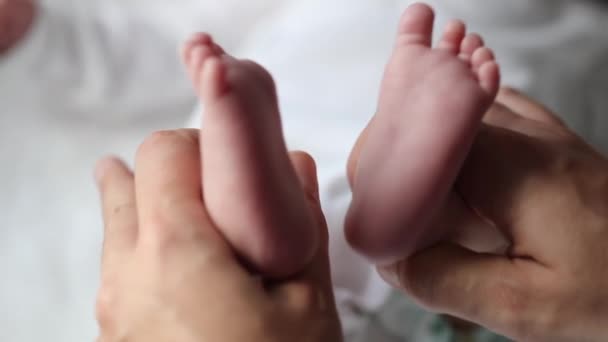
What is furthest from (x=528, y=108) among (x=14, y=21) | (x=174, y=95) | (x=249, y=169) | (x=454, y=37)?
(x=14, y=21)

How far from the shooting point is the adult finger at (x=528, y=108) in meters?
0.50

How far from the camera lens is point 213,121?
342 millimetres

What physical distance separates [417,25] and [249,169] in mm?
160

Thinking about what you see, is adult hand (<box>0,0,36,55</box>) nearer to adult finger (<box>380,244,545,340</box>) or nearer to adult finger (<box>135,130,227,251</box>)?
adult finger (<box>135,130,227,251</box>)

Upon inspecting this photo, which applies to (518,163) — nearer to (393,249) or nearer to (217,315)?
(393,249)

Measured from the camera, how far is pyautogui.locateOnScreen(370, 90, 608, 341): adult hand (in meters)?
0.38

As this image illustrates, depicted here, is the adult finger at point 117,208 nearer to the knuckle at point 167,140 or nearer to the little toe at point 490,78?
the knuckle at point 167,140

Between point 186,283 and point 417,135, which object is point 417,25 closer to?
point 417,135

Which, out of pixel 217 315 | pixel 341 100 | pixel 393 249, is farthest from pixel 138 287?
pixel 341 100

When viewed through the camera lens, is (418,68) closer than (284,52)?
Yes

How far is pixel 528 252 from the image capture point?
1.30ft

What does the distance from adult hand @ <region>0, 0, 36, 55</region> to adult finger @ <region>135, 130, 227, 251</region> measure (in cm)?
49

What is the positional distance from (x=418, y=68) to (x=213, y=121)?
138 millimetres

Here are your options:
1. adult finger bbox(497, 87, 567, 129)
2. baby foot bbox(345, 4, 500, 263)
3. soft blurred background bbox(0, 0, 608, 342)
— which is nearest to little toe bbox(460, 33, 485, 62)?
baby foot bbox(345, 4, 500, 263)
